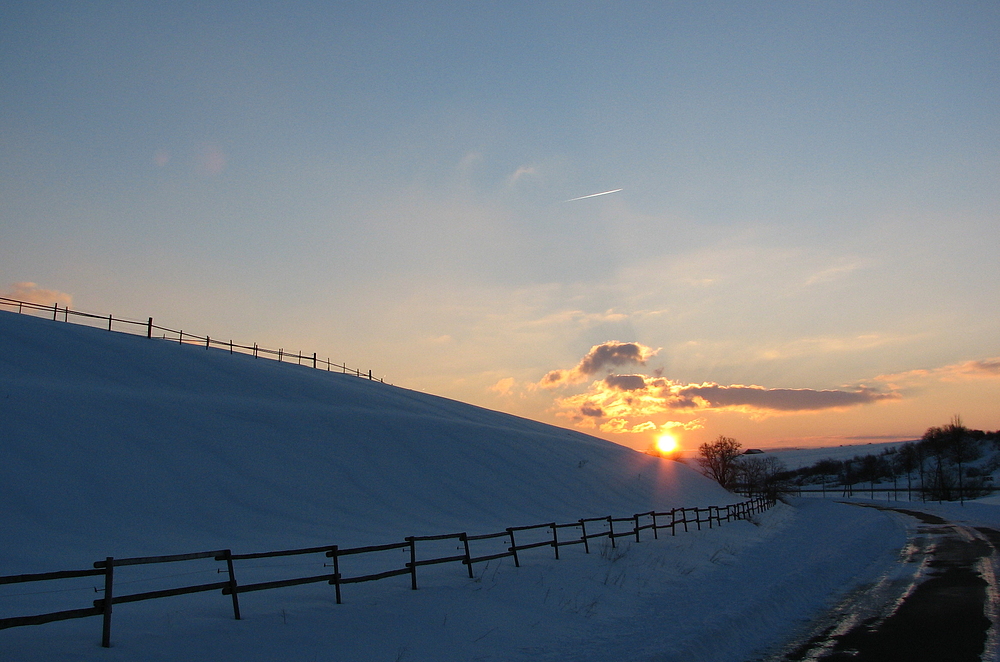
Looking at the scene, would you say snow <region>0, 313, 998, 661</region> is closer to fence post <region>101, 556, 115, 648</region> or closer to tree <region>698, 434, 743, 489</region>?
fence post <region>101, 556, 115, 648</region>

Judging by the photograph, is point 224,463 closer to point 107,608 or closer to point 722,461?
point 107,608

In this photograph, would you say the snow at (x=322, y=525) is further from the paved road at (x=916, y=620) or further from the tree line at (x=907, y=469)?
the tree line at (x=907, y=469)

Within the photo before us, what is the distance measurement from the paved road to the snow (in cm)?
77

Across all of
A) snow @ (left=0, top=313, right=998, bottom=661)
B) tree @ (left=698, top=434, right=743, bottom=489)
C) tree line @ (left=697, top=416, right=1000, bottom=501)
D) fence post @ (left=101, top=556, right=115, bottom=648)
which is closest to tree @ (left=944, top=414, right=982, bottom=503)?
tree line @ (left=697, top=416, right=1000, bottom=501)

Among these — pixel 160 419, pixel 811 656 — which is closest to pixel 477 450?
pixel 160 419

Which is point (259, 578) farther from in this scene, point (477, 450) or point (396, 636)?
point (477, 450)

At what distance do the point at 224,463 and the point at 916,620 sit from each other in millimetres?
24014

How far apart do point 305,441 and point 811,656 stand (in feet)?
86.0

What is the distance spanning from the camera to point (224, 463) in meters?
27.2

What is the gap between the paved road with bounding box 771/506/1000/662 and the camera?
1041 centimetres

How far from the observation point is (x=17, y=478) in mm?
21250

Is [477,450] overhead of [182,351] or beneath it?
beneath

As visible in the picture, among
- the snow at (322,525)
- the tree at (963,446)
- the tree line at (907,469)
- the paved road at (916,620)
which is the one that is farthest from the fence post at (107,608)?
the tree at (963,446)

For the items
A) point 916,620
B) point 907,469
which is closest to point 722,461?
point 907,469
